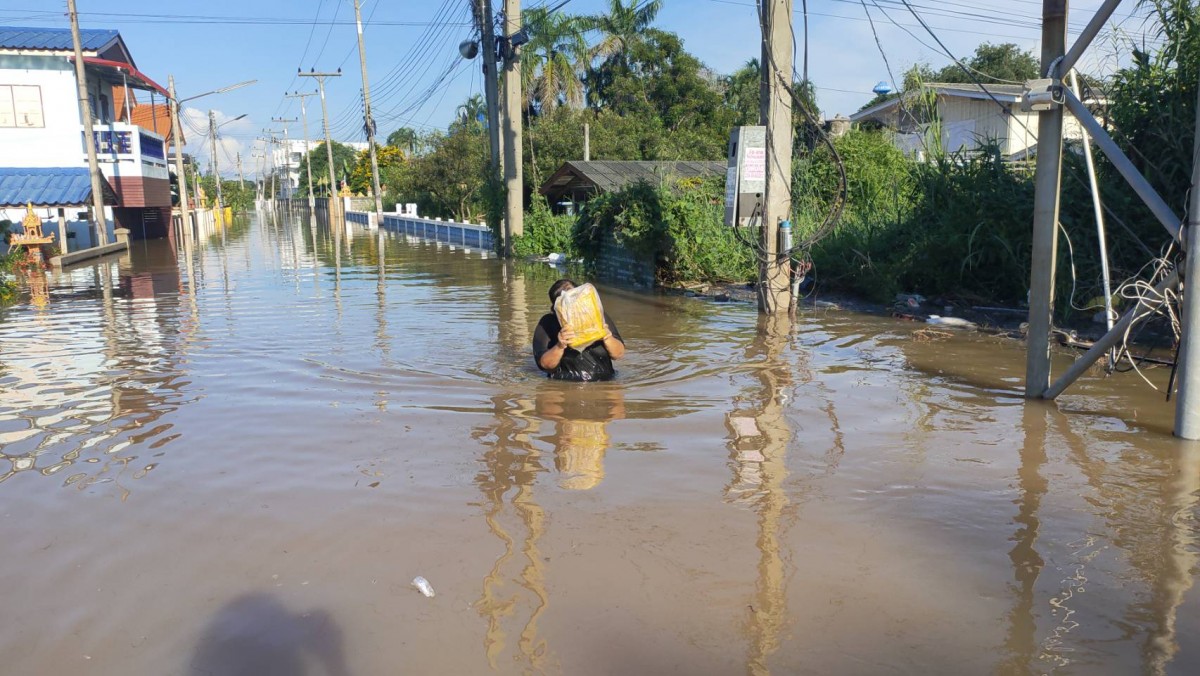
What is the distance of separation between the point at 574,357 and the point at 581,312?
2.07 ft

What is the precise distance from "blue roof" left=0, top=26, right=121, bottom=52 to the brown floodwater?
28.5 m

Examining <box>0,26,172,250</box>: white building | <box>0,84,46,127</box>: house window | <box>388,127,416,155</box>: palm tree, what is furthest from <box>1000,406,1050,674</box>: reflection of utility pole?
<box>388,127,416,155</box>: palm tree

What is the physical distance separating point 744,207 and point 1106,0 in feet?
19.0

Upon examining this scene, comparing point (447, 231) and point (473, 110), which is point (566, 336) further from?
point (473, 110)

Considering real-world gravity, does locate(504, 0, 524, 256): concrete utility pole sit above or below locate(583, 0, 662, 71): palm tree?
below

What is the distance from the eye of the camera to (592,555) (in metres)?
4.23

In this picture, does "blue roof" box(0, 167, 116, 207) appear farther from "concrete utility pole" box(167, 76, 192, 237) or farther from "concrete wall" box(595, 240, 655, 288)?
"concrete wall" box(595, 240, 655, 288)

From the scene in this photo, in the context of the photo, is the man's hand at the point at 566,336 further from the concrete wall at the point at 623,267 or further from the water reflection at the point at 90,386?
the concrete wall at the point at 623,267

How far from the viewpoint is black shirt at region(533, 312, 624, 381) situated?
7.84 meters

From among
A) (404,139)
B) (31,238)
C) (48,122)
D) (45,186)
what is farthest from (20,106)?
(404,139)

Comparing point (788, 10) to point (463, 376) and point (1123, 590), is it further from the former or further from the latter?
point (1123, 590)

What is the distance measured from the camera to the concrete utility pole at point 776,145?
10.8 m

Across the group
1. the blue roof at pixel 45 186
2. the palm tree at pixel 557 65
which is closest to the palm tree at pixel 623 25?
the palm tree at pixel 557 65

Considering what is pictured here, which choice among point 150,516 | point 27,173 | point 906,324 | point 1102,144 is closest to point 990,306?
point 906,324
